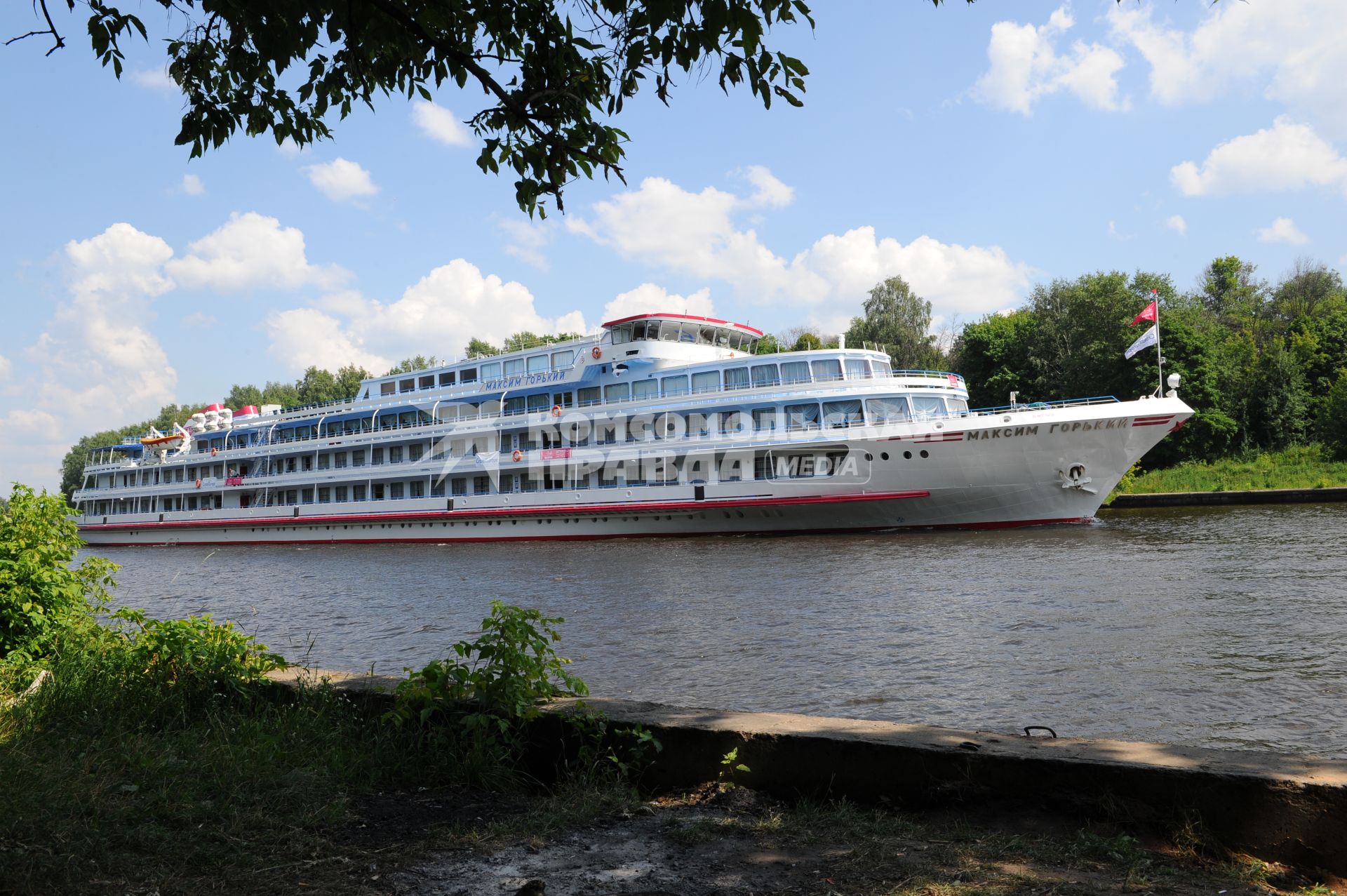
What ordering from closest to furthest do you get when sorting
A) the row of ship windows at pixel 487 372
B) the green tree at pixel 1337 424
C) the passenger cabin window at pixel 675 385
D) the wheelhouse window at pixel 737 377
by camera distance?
the wheelhouse window at pixel 737 377
the passenger cabin window at pixel 675 385
the row of ship windows at pixel 487 372
the green tree at pixel 1337 424

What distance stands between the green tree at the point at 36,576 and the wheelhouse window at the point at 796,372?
21.6 meters

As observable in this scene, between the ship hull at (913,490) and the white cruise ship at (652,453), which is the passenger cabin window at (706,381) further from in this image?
the ship hull at (913,490)

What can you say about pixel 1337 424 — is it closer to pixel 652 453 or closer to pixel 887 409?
pixel 887 409

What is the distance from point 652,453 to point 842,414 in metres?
6.43

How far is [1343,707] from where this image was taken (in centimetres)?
652

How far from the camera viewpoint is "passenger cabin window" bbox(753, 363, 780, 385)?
27031 millimetres

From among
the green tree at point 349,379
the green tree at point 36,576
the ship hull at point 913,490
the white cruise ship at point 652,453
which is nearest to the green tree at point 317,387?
the green tree at point 349,379

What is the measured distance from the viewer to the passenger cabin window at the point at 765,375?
88.7 ft

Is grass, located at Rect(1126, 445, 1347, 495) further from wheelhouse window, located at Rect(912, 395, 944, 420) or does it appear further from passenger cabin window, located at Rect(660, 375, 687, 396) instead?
passenger cabin window, located at Rect(660, 375, 687, 396)

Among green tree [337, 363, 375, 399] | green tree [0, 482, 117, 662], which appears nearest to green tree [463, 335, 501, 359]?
green tree [337, 363, 375, 399]

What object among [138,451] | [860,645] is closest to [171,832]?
[860,645]

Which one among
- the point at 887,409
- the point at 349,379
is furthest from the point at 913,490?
the point at 349,379

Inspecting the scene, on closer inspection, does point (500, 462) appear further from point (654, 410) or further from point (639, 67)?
point (639, 67)

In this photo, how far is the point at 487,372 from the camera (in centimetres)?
3450
